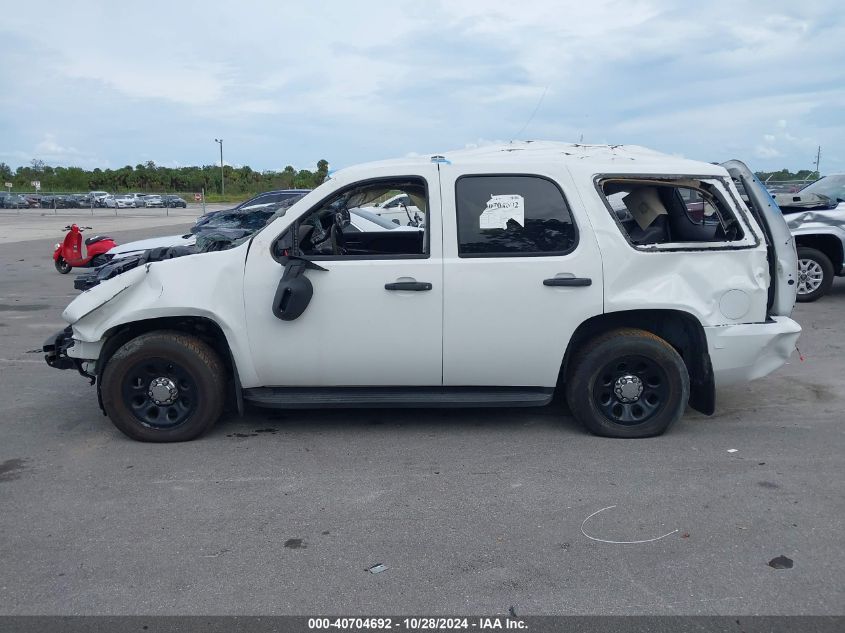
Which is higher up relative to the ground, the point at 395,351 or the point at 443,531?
Answer: the point at 395,351

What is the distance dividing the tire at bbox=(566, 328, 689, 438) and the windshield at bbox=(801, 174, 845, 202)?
789 centimetres

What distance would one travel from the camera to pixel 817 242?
35.6 feet

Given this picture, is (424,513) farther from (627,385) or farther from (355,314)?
(627,385)

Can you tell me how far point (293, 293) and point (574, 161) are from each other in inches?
80.7

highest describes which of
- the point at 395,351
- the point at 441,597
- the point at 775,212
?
the point at 775,212

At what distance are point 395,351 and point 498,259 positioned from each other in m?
0.90

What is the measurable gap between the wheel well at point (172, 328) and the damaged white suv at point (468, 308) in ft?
0.05

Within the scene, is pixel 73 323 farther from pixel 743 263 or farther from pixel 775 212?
pixel 775 212

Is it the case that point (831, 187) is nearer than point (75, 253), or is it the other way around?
point (831, 187)

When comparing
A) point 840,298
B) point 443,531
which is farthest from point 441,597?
point 840,298

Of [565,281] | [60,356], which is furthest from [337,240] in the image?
[60,356]

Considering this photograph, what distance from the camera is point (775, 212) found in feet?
18.0

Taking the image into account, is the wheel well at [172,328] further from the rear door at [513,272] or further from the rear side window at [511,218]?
the rear side window at [511,218]

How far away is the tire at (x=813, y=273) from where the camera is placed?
10742 mm
